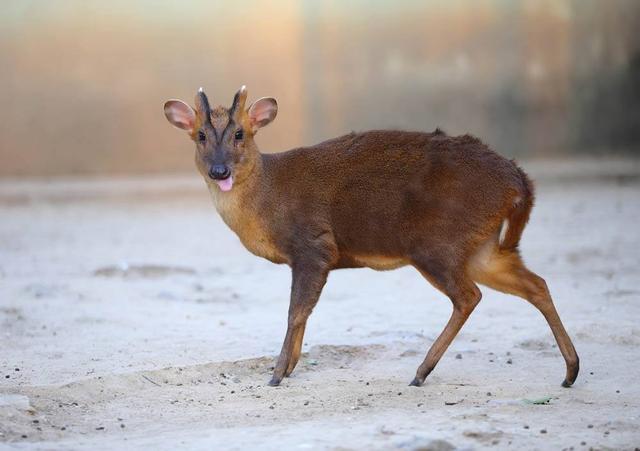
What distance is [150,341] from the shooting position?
7.86 metres

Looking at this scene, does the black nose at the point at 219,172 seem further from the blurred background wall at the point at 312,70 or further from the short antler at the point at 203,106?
the blurred background wall at the point at 312,70

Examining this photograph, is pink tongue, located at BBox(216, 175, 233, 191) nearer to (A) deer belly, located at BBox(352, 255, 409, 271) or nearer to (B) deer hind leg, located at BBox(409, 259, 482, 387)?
(A) deer belly, located at BBox(352, 255, 409, 271)

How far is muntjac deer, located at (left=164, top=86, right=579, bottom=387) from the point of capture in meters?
6.73

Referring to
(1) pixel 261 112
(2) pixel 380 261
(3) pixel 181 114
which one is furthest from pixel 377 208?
(3) pixel 181 114

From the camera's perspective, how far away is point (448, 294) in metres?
6.74

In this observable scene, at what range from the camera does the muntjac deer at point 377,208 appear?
22.1 feet

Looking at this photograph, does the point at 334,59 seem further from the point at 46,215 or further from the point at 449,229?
the point at 449,229

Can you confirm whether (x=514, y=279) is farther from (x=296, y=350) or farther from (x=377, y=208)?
(x=296, y=350)

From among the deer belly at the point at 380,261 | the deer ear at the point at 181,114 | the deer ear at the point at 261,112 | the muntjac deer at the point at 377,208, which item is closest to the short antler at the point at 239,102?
the muntjac deer at the point at 377,208

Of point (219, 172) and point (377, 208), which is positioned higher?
point (219, 172)

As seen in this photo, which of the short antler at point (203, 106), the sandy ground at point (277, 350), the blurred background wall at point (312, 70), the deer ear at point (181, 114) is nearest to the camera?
the sandy ground at point (277, 350)

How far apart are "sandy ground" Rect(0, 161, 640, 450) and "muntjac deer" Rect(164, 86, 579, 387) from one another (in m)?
0.39

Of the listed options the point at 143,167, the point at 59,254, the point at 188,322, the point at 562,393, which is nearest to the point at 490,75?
the point at 143,167

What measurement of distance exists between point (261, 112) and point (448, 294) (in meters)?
1.83
